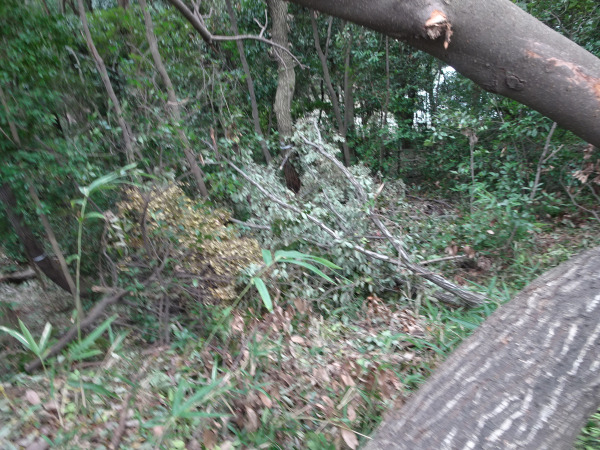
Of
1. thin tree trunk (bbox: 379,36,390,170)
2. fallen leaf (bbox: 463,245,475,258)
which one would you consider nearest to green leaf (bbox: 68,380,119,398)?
fallen leaf (bbox: 463,245,475,258)

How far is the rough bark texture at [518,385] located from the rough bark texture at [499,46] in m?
1.12

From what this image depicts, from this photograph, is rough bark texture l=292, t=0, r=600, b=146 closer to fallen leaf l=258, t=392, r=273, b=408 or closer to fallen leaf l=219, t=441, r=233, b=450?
fallen leaf l=258, t=392, r=273, b=408

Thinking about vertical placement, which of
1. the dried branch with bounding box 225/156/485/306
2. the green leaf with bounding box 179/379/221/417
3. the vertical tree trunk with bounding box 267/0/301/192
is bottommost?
the green leaf with bounding box 179/379/221/417

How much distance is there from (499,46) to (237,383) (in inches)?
92.8

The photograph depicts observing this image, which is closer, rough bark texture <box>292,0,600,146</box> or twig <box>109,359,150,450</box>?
twig <box>109,359,150,450</box>

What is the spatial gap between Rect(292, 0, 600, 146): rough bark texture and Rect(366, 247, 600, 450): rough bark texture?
1.12 m

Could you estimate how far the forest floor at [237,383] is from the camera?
171 cm

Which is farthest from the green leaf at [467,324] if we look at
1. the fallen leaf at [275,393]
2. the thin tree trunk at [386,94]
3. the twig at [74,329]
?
the thin tree trunk at [386,94]

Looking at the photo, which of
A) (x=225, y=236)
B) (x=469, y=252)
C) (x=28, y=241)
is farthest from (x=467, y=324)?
(x=28, y=241)

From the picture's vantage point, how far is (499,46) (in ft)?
6.66

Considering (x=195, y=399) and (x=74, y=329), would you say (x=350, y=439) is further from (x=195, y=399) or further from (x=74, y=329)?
(x=74, y=329)

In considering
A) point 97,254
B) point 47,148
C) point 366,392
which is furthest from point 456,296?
point 47,148

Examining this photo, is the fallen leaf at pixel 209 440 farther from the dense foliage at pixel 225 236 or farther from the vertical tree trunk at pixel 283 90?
the vertical tree trunk at pixel 283 90

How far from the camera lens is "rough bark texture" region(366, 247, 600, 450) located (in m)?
1.29
